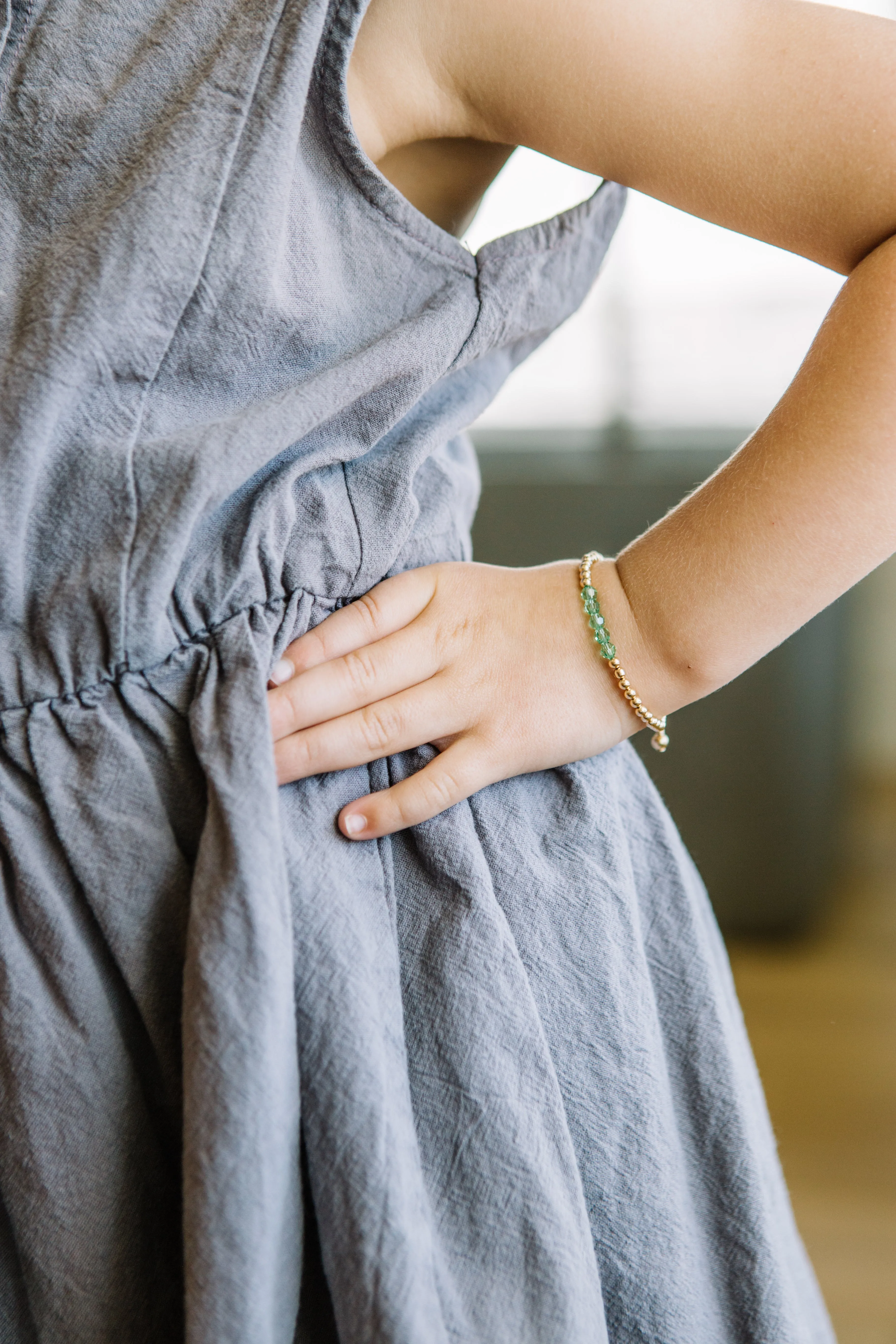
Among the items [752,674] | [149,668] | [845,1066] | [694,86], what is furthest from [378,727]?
[845,1066]

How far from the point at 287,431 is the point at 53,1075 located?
0.89 ft

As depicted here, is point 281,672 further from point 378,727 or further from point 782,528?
point 782,528

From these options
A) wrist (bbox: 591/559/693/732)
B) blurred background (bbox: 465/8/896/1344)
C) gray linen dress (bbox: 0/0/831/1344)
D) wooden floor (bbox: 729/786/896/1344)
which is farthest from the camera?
blurred background (bbox: 465/8/896/1344)

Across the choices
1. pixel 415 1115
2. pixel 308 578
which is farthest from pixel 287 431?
pixel 415 1115

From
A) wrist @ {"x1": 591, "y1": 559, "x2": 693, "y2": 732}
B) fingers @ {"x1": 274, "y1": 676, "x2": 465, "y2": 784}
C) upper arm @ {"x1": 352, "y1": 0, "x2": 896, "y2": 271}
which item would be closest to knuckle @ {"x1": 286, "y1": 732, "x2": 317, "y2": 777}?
fingers @ {"x1": 274, "y1": 676, "x2": 465, "y2": 784}

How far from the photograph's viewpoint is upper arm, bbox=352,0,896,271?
1.38ft

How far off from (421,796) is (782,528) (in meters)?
0.20

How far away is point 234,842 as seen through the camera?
377mm

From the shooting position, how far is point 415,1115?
0.42 metres

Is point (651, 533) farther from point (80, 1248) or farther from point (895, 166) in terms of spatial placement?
point (80, 1248)

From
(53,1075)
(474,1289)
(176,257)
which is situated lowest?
(474,1289)

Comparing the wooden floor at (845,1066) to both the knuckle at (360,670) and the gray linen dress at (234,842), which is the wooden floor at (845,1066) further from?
the knuckle at (360,670)

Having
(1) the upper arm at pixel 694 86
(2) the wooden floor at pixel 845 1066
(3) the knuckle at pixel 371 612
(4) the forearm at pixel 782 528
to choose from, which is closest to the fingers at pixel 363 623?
(3) the knuckle at pixel 371 612

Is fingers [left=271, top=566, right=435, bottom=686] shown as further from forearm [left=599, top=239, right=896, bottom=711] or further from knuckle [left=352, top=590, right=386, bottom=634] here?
forearm [left=599, top=239, right=896, bottom=711]
